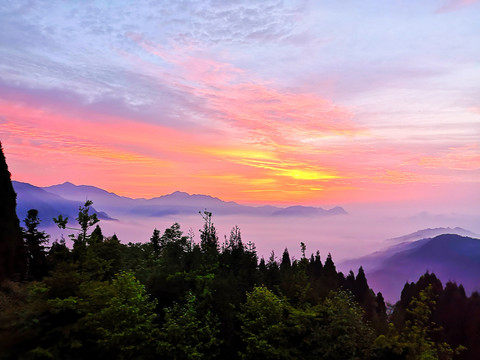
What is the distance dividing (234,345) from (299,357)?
394 centimetres

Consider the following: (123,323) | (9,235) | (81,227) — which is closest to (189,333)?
(123,323)

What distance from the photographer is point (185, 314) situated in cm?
2055

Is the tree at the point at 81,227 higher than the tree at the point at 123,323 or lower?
higher

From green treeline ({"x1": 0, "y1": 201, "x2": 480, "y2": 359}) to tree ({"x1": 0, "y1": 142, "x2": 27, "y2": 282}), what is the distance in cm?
160

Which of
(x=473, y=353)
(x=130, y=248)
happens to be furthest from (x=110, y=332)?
(x=473, y=353)

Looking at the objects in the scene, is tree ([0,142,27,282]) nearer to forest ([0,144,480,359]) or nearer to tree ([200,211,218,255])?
forest ([0,144,480,359])

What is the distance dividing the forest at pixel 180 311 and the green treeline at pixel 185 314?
0.06 m

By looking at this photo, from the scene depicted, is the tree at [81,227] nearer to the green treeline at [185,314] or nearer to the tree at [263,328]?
the green treeline at [185,314]

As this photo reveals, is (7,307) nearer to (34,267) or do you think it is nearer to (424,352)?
(34,267)

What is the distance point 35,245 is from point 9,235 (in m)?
5.97

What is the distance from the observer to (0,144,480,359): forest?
59.5 ft

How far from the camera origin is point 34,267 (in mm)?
36375

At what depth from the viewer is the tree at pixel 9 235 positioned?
30625mm

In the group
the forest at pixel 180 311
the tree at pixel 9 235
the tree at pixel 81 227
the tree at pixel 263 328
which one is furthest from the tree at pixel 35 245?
the tree at pixel 263 328
